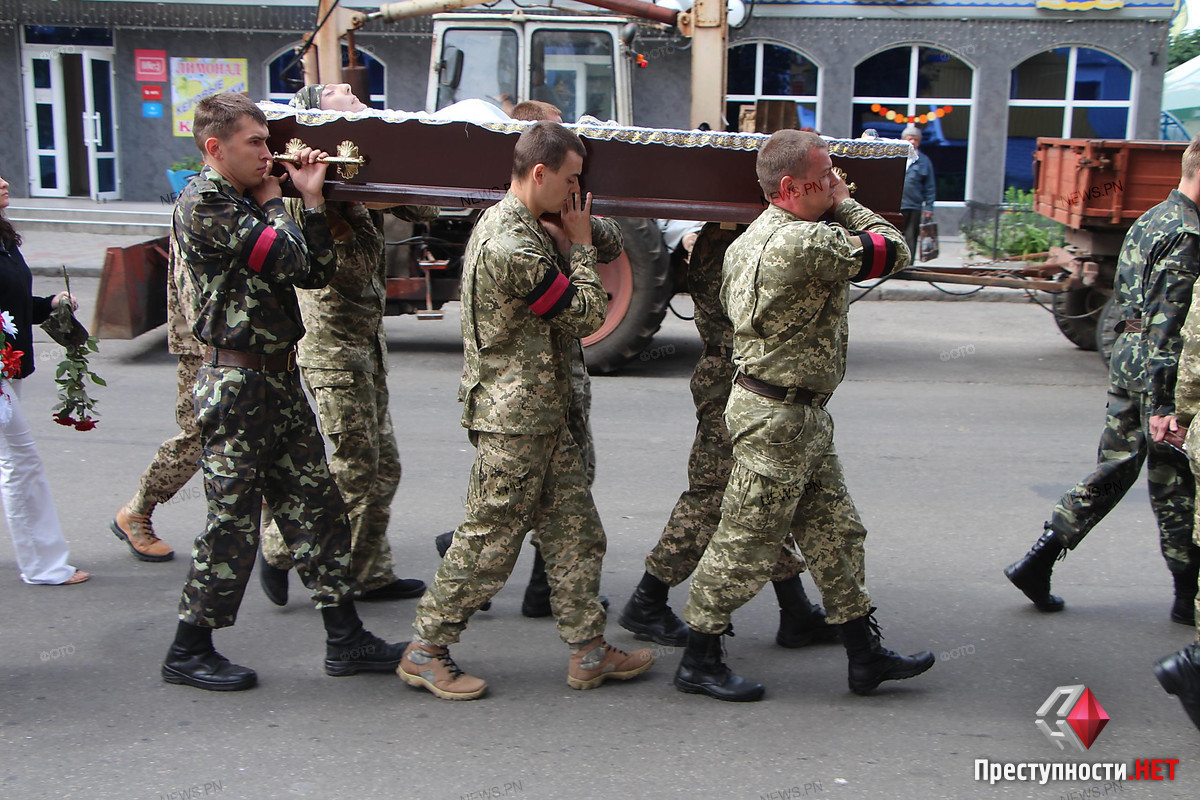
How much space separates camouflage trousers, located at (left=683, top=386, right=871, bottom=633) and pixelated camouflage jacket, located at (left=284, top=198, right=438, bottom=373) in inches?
56.1

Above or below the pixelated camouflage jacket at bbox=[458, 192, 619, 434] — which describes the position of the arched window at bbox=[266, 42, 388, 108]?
above

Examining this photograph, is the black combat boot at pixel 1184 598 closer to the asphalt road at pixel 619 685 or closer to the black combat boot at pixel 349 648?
the asphalt road at pixel 619 685

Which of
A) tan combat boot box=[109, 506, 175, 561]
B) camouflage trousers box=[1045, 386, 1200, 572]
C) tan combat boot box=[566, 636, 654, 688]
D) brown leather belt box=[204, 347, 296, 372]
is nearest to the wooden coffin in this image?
brown leather belt box=[204, 347, 296, 372]

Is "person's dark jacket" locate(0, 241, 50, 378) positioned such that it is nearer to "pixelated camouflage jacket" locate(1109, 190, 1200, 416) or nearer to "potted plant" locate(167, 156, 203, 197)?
"pixelated camouflage jacket" locate(1109, 190, 1200, 416)

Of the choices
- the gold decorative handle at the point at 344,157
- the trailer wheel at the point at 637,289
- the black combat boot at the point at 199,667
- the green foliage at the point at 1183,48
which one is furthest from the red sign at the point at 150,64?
the green foliage at the point at 1183,48

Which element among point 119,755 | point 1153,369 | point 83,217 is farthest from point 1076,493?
point 83,217

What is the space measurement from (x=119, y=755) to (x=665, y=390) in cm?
553

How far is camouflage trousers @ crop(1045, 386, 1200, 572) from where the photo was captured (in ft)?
13.7

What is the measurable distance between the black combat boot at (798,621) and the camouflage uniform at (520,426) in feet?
2.44

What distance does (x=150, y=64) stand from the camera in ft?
59.6

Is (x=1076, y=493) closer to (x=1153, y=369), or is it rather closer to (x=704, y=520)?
(x=1153, y=369)

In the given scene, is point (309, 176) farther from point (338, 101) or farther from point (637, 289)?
point (637, 289)

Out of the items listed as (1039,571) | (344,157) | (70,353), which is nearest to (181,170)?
(70,353)

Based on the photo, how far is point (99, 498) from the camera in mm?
5836
